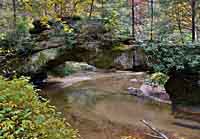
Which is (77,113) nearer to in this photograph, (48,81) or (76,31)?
(76,31)

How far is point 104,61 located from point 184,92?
142 inches

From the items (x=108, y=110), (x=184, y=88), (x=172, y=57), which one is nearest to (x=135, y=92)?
(x=184, y=88)

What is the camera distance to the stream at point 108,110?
10.2 m

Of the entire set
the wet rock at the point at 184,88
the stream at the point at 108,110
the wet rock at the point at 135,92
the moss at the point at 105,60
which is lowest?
the stream at the point at 108,110

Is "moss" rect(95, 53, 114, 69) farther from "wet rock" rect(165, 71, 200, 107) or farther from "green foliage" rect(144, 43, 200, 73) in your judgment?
"wet rock" rect(165, 71, 200, 107)

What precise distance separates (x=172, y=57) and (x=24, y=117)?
9288mm

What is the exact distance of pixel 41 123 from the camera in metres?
3.81

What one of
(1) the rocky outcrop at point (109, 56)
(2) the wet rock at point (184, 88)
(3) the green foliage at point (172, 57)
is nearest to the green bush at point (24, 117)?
(1) the rocky outcrop at point (109, 56)

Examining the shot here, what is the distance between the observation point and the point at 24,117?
3.82 metres

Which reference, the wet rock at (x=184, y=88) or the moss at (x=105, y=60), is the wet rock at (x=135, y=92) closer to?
the wet rock at (x=184, y=88)

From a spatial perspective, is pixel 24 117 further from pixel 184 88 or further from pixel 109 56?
pixel 184 88

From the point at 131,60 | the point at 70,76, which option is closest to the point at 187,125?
the point at 131,60

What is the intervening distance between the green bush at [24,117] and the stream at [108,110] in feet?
A: 17.5

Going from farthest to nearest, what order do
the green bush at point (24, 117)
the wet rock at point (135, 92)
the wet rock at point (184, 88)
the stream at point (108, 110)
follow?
the wet rock at point (135, 92) < the wet rock at point (184, 88) < the stream at point (108, 110) < the green bush at point (24, 117)
